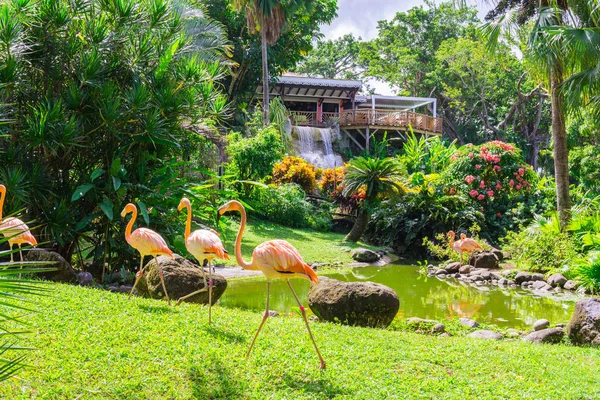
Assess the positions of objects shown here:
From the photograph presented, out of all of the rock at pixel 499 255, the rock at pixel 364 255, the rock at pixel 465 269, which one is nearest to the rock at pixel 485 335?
the rock at pixel 465 269

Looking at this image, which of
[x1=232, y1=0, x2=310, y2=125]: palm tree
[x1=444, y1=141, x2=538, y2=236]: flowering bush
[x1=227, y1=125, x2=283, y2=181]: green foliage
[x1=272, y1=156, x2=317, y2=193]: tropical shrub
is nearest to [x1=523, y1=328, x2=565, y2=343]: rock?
[x1=444, y1=141, x2=538, y2=236]: flowering bush

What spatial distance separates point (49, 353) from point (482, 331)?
18.9 ft

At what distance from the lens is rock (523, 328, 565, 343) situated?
7.76m

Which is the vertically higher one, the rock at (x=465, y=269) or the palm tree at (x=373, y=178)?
the palm tree at (x=373, y=178)

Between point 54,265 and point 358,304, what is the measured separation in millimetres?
4585

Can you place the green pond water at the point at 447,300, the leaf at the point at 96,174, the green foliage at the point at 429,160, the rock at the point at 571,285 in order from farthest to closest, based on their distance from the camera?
the green foliage at the point at 429,160
the rock at the point at 571,285
the green pond water at the point at 447,300
the leaf at the point at 96,174

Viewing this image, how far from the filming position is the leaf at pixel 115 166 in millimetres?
9809

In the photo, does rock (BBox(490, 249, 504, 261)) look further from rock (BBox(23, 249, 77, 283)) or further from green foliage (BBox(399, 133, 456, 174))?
rock (BBox(23, 249, 77, 283))

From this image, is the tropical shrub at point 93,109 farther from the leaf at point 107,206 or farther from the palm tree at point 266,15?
the palm tree at point 266,15

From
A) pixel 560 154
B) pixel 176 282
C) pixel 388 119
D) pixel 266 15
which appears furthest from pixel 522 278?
pixel 388 119

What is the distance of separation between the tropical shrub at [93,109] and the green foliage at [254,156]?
8.87 m

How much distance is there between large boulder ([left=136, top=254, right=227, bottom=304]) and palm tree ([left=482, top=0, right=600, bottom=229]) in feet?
29.5

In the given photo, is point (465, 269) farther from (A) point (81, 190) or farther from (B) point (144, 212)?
(A) point (81, 190)

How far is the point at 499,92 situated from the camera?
118ft
